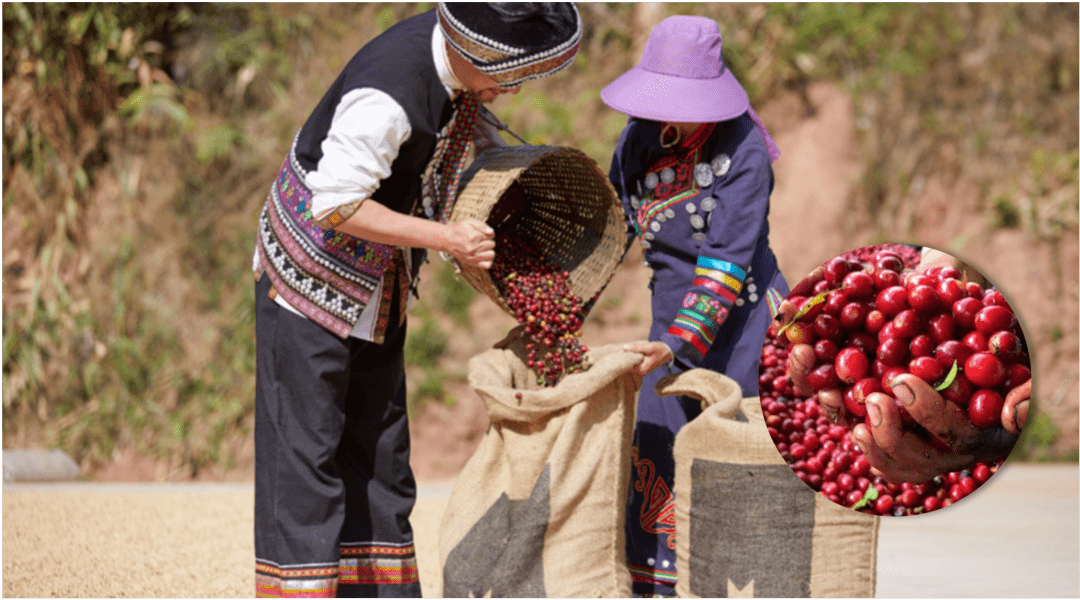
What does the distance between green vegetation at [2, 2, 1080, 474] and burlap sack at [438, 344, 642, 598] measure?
350 cm

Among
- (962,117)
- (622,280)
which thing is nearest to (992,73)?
(962,117)

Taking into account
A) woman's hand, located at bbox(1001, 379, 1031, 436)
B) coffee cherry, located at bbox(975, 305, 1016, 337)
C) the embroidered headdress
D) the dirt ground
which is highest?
the embroidered headdress

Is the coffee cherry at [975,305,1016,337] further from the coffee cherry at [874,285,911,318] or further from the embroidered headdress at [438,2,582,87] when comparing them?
the embroidered headdress at [438,2,582,87]

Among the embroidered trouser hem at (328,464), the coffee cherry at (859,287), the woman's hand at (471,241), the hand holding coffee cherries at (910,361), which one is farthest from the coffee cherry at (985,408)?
the embroidered trouser hem at (328,464)

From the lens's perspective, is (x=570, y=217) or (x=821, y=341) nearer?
(x=821, y=341)

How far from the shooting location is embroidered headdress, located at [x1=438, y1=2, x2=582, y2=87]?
2.12m

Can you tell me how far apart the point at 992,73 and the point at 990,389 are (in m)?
6.35

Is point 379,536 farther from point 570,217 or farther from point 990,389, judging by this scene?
point 990,389

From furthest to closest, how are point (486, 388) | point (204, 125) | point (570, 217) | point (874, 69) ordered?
1. point (874, 69)
2. point (204, 125)
3. point (570, 217)
4. point (486, 388)

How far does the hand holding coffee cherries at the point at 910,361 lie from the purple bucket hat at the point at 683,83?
0.81m

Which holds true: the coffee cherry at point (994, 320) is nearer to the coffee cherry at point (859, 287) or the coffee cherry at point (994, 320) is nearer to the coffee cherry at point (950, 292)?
the coffee cherry at point (950, 292)

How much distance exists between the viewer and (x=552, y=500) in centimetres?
224

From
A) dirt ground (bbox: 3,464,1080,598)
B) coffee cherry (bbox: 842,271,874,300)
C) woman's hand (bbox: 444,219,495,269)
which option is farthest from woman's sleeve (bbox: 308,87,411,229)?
dirt ground (bbox: 3,464,1080,598)

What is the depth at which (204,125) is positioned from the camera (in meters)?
6.13
